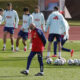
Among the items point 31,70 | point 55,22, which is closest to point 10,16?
point 55,22

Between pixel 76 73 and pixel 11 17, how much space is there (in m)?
8.13

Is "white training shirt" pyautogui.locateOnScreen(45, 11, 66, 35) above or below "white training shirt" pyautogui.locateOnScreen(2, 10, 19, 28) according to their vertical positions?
below

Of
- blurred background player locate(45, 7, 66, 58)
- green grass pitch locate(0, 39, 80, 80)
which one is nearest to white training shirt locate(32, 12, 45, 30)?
green grass pitch locate(0, 39, 80, 80)

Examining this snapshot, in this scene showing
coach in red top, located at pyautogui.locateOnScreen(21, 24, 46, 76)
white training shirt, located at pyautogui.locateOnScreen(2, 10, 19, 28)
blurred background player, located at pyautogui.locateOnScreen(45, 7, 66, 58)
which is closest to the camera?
coach in red top, located at pyautogui.locateOnScreen(21, 24, 46, 76)

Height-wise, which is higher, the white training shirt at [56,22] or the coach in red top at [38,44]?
the white training shirt at [56,22]

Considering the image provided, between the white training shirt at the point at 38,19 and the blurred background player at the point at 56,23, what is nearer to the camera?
the blurred background player at the point at 56,23

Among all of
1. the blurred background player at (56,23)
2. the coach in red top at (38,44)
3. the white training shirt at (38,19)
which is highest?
the white training shirt at (38,19)

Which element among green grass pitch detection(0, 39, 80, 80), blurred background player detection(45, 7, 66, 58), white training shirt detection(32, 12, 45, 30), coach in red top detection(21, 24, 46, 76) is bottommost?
green grass pitch detection(0, 39, 80, 80)

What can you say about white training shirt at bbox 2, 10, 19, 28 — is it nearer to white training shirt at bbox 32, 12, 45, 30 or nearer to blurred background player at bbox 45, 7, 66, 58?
white training shirt at bbox 32, 12, 45, 30

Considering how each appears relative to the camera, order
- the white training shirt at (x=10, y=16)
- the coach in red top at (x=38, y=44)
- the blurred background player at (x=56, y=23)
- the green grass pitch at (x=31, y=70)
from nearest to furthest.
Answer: the green grass pitch at (x=31, y=70)
the coach in red top at (x=38, y=44)
the blurred background player at (x=56, y=23)
the white training shirt at (x=10, y=16)

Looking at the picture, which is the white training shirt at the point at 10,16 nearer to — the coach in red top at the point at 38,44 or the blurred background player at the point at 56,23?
the blurred background player at the point at 56,23

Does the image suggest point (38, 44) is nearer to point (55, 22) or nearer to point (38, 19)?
point (55, 22)

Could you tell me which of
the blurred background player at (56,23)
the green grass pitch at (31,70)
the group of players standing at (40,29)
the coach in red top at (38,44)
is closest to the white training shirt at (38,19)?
the group of players standing at (40,29)

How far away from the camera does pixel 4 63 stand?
16766 millimetres
